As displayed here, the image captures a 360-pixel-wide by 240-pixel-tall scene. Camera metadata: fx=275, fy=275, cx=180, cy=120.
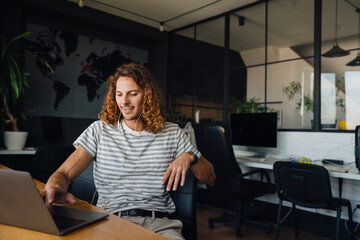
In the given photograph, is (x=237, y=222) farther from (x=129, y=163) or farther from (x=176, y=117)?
(x=176, y=117)

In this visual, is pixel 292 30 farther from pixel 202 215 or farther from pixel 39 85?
pixel 39 85

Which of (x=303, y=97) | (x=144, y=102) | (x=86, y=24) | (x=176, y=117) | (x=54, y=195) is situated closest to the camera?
(x=54, y=195)

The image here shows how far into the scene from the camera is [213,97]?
5.16m

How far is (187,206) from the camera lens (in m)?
1.33

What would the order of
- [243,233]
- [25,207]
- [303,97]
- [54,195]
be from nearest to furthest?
[25,207]
[54,195]
[243,233]
[303,97]

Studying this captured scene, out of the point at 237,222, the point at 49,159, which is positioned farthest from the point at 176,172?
the point at 237,222

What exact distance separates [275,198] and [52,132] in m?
3.43

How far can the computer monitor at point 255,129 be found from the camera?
3.35m

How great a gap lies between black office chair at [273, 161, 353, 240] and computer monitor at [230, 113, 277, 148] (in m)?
0.85

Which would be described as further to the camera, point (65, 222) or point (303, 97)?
point (303, 97)

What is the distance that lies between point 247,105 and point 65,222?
3749 mm

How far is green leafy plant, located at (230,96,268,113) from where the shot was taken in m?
4.19

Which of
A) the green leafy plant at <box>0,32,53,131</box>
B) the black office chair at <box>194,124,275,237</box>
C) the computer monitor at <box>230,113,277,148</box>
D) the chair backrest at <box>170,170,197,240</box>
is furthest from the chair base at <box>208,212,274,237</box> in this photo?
the green leafy plant at <box>0,32,53,131</box>

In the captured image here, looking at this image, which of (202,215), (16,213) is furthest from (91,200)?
(202,215)
